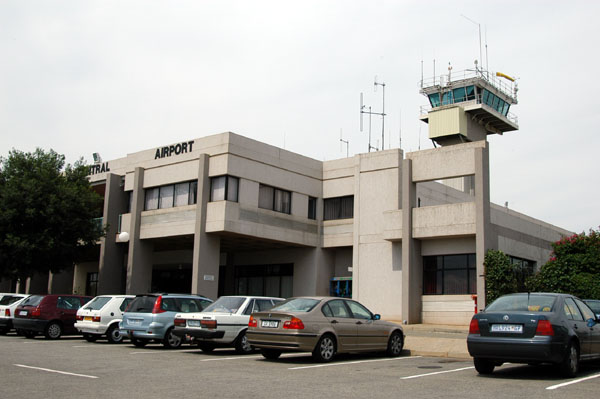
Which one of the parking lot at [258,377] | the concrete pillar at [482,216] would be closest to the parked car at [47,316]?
the parking lot at [258,377]

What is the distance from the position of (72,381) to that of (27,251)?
2156 centimetres

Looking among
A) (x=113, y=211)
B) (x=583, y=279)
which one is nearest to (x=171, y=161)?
(x=113, y=211)

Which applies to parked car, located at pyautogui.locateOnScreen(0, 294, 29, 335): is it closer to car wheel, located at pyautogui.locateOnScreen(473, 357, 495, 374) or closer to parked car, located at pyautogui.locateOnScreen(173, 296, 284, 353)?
parked car, located at pyautogui.locateOnScreen(173, 296, 284, 353)

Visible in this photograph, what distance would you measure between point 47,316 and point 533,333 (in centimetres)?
1505

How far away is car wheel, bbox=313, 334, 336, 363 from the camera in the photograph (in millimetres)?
12984

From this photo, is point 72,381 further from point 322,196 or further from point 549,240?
point 549,240

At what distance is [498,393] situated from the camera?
8977 millimetres

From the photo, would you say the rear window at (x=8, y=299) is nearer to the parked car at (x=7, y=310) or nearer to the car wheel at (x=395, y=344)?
the parked car at (x=7, y=310)

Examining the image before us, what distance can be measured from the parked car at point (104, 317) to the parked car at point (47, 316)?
159cm

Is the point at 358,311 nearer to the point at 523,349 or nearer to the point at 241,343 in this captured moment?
the point at 241,343

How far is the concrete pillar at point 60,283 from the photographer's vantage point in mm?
38075

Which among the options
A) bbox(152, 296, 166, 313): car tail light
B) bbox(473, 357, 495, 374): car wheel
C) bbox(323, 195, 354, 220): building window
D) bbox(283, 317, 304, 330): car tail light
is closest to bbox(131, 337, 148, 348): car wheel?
bbox(152, 296, 166, 313): car tail light

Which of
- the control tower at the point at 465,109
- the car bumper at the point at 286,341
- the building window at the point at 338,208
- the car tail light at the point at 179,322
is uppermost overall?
the control tower at the point at 465,109

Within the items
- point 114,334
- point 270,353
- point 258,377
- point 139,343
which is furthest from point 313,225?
point 258,377
